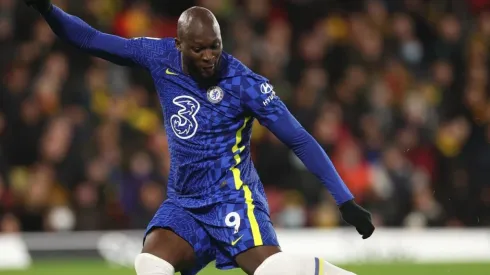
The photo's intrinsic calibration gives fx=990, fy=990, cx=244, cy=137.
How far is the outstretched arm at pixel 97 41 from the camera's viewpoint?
5645mm

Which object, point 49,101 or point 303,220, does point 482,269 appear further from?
point 49,101

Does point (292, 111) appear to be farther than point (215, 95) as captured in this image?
Yes

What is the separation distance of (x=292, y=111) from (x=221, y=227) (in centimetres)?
699

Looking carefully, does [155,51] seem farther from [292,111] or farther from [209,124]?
[292,111]

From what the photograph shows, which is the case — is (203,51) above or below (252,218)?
above

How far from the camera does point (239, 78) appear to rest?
17.7ft

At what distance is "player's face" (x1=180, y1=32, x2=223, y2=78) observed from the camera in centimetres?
520

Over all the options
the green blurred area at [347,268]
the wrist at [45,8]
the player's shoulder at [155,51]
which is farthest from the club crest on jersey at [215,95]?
the green blurred area at [347,268]

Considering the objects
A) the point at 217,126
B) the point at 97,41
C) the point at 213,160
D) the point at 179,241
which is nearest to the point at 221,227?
the point at 179,241

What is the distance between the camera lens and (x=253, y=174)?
5633 mm

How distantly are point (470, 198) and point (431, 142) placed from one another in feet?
2.96

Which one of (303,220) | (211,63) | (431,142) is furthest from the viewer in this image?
(431,142)

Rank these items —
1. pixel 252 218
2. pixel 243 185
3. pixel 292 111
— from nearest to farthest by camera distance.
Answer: pixel 252 218 < pixel 243 185 < pixel 292 111

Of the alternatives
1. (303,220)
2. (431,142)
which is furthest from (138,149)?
(431,142)
